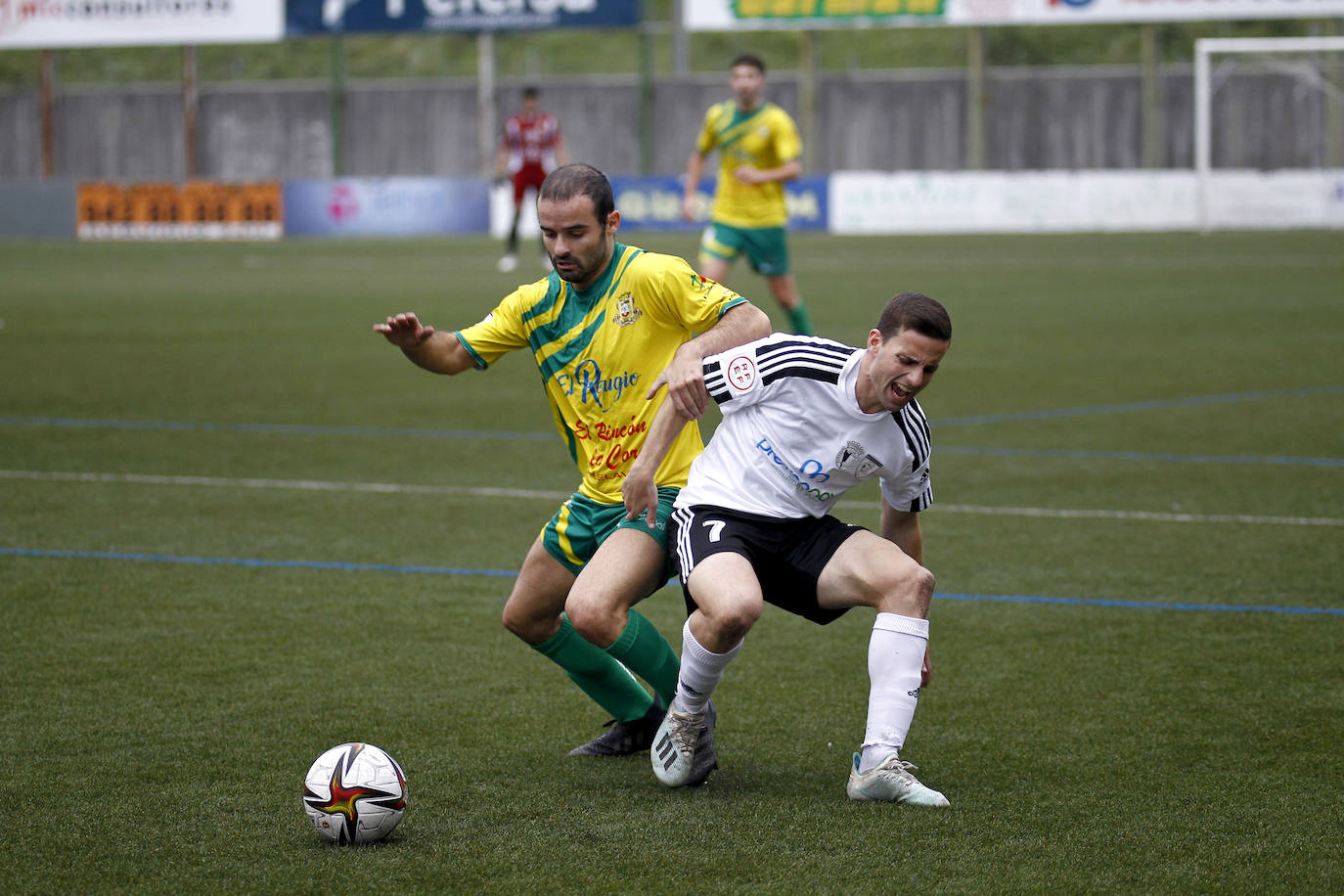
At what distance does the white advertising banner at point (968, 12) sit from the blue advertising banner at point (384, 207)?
229 inches

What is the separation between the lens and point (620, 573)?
4.27 meters

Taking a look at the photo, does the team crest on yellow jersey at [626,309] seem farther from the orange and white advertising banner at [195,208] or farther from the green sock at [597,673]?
the orange and white advertising banner at [195,208]

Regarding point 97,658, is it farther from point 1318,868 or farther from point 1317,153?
point 1317,153

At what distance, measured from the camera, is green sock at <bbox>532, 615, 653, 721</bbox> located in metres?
4.61

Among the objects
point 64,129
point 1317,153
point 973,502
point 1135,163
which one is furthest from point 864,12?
point 973,502

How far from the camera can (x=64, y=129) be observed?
4294cm

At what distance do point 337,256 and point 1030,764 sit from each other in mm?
24595

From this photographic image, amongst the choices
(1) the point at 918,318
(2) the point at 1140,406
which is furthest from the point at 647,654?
(2) the point at 1140,406

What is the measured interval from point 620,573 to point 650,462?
0.30 metres

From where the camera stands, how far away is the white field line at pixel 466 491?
7.54m

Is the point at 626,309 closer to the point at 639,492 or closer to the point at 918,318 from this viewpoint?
the point at 639,492

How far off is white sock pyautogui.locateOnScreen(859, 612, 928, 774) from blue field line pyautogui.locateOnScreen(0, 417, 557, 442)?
5.91 meters

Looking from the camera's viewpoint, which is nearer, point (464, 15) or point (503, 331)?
point (503, 331)

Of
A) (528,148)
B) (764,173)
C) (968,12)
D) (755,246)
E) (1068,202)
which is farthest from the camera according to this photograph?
(968,12)
